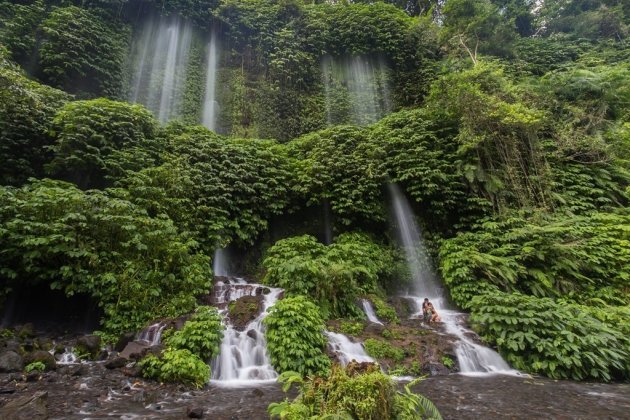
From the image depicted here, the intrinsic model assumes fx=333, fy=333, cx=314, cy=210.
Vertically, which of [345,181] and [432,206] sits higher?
[345,181]

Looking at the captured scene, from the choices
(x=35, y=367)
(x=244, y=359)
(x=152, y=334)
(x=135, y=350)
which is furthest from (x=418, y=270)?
(x=35, y=367)

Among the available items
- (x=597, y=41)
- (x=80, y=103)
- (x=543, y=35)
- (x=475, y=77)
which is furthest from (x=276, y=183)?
(x=543, y=35)

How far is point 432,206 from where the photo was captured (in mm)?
13742

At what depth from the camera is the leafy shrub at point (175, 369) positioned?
613 cm

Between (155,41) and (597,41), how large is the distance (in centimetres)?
3074

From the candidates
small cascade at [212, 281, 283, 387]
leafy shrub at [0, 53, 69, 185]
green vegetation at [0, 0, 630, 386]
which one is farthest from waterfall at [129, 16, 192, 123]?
small cascade at [212, 281, 283, 387]

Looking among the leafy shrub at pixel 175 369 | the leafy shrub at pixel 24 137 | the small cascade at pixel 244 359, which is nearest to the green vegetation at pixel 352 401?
the leafy shrub at pixel 175 369

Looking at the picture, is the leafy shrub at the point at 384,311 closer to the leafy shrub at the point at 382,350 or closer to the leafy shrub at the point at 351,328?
the leafy shrub at the point at 351,328

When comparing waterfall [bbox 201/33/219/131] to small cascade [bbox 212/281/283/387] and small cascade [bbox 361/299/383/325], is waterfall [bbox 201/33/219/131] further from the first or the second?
small cascade [bbox 212/281/283/387]

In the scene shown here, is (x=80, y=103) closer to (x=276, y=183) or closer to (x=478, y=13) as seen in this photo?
(x=276, y=183)

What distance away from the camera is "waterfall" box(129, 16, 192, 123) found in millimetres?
19359

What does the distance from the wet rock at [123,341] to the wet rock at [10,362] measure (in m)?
1.60

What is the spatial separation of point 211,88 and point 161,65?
3.20m

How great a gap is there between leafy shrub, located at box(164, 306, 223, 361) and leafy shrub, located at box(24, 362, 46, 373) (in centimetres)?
206
